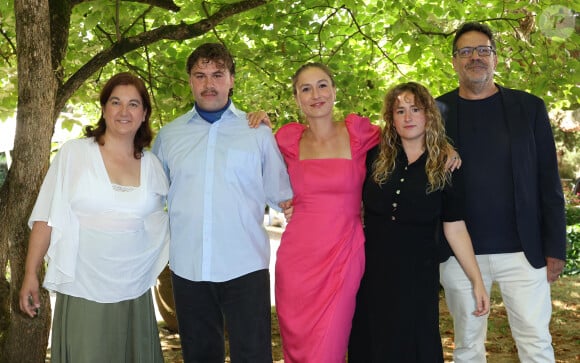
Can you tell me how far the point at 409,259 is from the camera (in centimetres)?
337

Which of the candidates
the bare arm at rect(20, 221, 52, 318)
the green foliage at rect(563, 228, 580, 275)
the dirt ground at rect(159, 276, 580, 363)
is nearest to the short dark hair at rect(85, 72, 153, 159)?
the bare arm at rect(20, 221, 52, 318)

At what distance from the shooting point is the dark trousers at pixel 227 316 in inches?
130

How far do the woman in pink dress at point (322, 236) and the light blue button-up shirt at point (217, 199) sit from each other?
0.24 meters

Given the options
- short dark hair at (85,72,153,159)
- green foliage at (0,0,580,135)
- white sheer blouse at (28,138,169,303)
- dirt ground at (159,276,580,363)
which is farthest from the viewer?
dirt ground at (159,276,580,363)

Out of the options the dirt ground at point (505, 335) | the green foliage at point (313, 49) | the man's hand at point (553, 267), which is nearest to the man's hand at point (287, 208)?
the man's hand at point (553, 267)

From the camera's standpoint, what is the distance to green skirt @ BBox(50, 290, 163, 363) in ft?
9.82

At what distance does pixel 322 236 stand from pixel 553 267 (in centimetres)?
124

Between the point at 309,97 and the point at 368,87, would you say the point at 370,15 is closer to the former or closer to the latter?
the point at 368,87

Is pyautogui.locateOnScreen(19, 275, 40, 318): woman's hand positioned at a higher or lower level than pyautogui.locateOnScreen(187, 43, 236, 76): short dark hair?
lower

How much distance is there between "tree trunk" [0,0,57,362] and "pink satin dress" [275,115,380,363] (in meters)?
1.50

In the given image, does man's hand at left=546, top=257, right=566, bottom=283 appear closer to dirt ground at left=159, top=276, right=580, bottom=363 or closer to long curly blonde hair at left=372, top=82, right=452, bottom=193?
long curly blonde hair at left=372, top=82, right=452, bottom=193

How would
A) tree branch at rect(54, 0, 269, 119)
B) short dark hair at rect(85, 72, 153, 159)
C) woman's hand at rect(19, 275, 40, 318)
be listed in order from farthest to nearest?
tree branch at rect(54, 0, 269, 119)
short dark hair at rect(85, 72, 153, 159)
woman's hand at rect(19, 275, 40, 318)

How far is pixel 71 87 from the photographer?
4.31 meters

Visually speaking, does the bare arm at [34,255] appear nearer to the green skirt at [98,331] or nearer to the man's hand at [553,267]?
the green skirt at [98,331]
